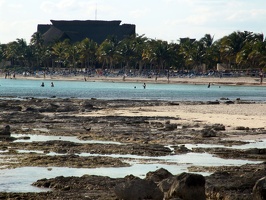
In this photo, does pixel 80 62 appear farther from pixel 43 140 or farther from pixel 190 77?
pixel 43 140

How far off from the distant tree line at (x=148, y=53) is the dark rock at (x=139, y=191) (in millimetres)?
119107

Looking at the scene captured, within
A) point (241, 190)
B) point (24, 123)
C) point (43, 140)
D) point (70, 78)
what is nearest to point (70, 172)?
point (241, 190)

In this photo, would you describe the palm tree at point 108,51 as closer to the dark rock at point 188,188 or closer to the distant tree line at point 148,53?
the distant tree line at point 148,53

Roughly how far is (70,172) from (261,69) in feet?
405

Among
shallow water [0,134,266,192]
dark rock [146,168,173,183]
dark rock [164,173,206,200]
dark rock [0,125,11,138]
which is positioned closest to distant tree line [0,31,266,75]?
dark rock [0,125,11,138]

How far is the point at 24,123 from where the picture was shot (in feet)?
131

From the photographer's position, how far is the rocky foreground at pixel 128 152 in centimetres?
1614

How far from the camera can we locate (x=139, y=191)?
52.7 ft

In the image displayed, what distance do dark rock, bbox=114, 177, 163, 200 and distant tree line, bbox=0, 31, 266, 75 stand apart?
119107 mm

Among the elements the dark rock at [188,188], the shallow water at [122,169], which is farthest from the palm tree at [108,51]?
the dark rock at [188,188]

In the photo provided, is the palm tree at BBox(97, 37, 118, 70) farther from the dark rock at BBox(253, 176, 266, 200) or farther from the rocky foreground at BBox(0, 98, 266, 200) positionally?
the dark rock at BBox(253, 176, 266, 200)

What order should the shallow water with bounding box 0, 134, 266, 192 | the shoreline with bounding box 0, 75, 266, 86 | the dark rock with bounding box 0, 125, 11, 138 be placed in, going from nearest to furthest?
the shallow water with bounding box 0, 134, 266, 192
the dark rock with bounding box 0, 125, 11, 138
the shoreline with bounding box 0, 75, 266, 86

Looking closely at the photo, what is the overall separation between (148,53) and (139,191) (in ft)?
479

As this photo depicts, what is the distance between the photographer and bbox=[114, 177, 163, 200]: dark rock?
1603cm
